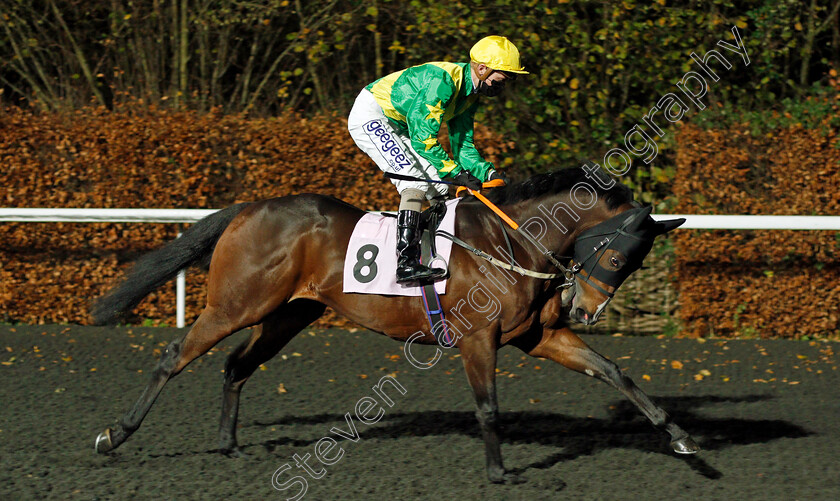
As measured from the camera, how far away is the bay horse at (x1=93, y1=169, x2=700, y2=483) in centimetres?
421

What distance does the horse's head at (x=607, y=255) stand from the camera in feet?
13.5

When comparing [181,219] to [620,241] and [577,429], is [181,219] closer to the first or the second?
[577,429]

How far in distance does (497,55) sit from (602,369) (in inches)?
62.7

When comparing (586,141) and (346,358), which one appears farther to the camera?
(586,141)

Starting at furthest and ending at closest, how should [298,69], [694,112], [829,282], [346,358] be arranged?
[298,69], [694,112], [829,282], [346,358]

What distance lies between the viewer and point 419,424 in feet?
17.0

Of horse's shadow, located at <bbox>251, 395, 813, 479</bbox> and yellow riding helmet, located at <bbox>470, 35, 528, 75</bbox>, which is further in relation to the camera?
horse's shadow, located at <bbox>251, 395, 813, 479</bbox>

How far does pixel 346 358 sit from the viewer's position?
682cm

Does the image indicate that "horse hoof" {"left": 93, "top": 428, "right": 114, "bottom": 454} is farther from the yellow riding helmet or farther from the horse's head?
the yellow riding helmet

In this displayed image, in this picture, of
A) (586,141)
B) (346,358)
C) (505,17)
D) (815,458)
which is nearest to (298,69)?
(505,17)

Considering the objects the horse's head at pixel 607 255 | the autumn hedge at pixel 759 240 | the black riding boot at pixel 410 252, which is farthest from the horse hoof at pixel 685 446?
the autumn hedge at pixel 759 240

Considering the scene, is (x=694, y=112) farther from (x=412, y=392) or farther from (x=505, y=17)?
(x=412, y=392)

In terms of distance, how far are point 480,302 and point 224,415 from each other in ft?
4.93

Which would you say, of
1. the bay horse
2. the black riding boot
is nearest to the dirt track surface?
the bay horse
